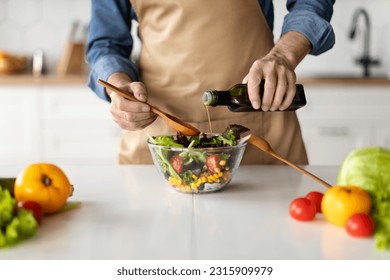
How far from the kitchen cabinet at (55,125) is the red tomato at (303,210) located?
1800mm

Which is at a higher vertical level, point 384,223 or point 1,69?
point 1,69

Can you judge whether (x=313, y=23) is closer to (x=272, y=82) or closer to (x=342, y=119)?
(x=272, y=82)

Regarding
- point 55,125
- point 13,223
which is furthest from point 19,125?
point 13,223

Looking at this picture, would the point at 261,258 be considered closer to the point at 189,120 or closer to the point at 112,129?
the point at 189,120

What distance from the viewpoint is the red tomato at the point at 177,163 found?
988 mm

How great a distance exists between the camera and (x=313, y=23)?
134cm

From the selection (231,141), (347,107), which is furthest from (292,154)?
(347,107)

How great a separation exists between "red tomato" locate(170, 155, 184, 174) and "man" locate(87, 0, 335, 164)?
0.37 m

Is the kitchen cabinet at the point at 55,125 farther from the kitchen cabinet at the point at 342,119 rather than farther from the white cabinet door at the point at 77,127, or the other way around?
the kitchen cabinet at the point at 342,119

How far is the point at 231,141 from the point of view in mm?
1028

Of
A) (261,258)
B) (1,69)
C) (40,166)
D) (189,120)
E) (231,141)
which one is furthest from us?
(1,69)

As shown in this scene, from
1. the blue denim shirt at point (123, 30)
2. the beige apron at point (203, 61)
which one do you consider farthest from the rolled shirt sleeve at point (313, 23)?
the beige apron at point (203, 61)

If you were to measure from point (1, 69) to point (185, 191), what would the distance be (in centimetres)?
205

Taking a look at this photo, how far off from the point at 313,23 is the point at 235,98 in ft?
1.16
